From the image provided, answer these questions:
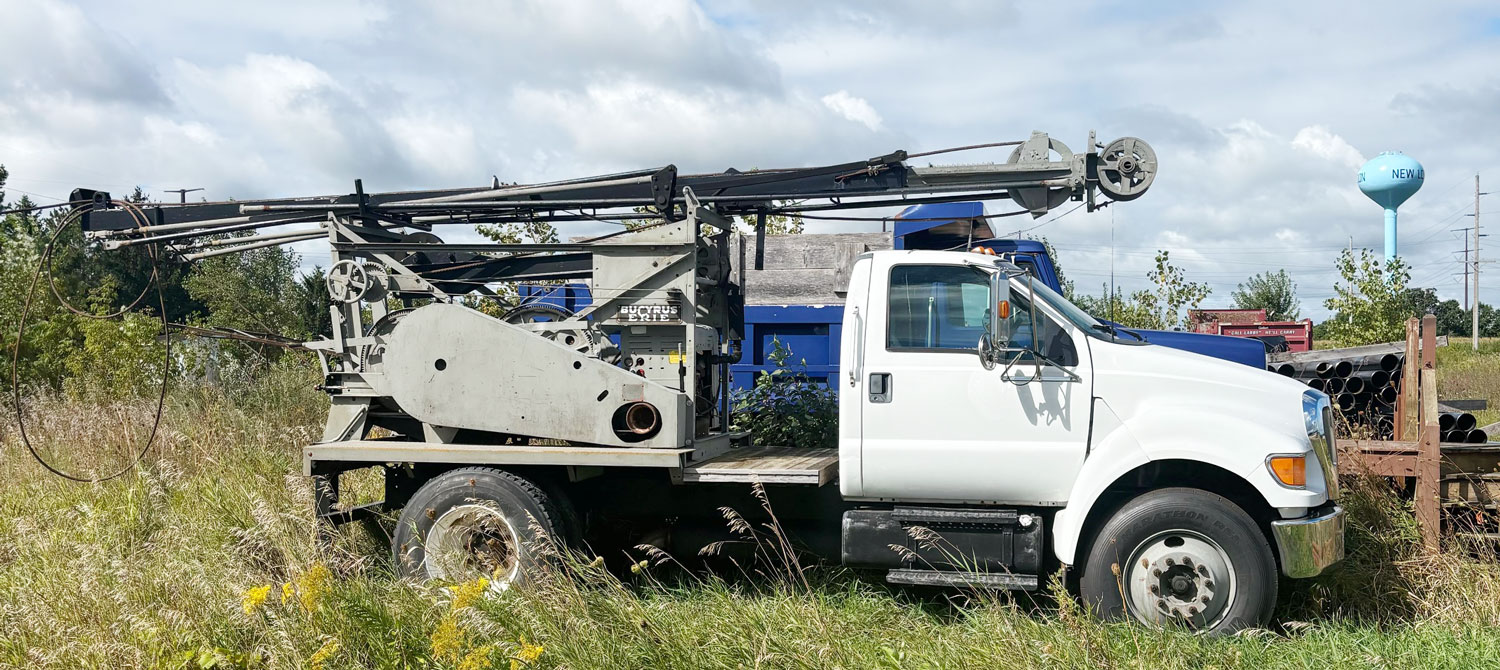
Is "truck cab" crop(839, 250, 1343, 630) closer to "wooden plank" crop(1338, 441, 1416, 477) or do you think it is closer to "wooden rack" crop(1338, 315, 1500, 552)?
"wooden rack" crop(1338, 315, 1500, 552)

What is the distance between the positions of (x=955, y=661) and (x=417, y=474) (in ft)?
12.6

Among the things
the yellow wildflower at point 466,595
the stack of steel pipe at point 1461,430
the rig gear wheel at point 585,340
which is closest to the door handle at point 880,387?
the rig gear wheel at point 585,340

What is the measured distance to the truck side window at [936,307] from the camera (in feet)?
19.7

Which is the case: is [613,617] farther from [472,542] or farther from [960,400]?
[960,400]

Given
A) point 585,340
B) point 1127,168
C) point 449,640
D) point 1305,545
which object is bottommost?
point 449,640

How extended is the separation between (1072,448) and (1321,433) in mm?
1302

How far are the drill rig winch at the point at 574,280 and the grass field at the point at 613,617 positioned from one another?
0.90 meters

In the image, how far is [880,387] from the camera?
5.99 meters

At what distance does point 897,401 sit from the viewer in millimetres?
5973

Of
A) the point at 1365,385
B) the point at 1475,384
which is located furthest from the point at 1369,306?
the point at 1365,385

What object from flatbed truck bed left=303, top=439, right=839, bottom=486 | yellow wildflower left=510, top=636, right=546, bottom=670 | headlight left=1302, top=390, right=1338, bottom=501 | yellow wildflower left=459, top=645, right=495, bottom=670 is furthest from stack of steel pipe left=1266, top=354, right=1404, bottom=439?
yellow wildflower left=459, top=645, right=495, bottom=670

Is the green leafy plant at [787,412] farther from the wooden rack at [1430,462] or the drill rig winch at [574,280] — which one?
the wooden rack at [1430,462]

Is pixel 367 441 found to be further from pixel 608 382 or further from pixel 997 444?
pixel 997 444

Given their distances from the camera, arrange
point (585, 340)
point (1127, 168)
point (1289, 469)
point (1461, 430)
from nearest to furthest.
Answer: point (1289, 469), point (1127, 168), point (585, 340), point (1461, 430)
